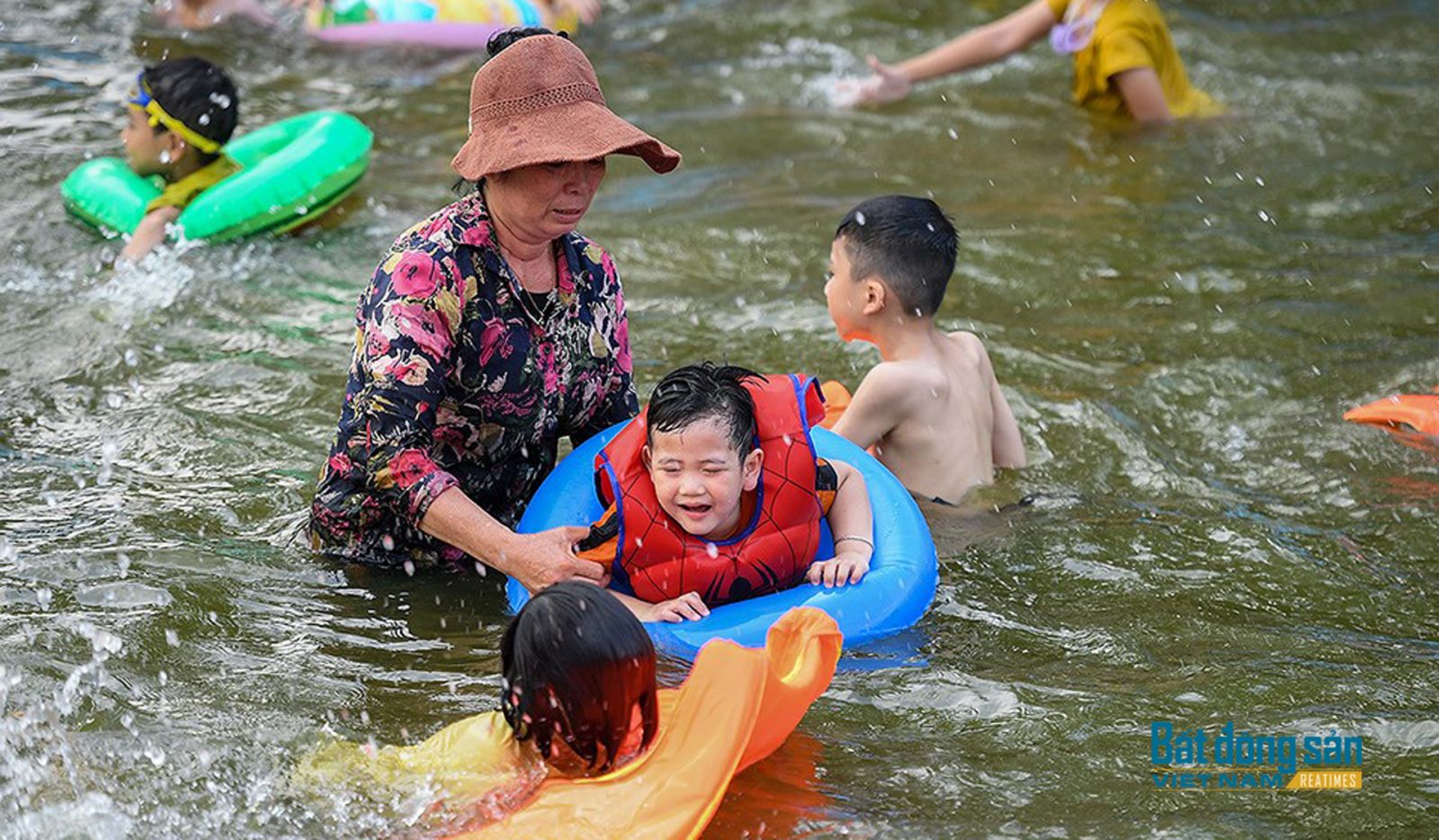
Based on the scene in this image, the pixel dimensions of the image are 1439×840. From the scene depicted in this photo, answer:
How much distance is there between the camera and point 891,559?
448 centimetres

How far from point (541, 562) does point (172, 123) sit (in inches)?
167

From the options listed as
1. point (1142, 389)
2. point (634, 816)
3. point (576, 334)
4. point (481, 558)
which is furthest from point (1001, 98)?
point (634, 816)

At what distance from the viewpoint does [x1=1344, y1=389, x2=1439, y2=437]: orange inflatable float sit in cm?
573

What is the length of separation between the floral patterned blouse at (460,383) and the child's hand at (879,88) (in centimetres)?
452

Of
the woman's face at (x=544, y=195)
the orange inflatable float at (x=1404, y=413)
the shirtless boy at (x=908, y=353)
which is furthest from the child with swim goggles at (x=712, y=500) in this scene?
the orange inflatable float at (x=1404, y=413)

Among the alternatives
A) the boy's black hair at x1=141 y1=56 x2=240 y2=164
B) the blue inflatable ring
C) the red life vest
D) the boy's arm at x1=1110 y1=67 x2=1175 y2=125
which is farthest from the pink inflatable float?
the red life vest

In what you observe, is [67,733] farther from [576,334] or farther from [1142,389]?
[1142,389]

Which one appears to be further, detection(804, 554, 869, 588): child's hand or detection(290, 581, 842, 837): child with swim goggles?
detection(804, 554, 869, 588): child's hand

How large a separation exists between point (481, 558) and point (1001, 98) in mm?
6410

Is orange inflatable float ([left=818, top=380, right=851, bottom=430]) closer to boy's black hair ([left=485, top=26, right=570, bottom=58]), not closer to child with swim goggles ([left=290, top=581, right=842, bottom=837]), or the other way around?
boy's black hair ([left=485, top=26, right=570, bottom=58])

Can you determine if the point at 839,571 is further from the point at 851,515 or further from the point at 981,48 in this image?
the point at 981,48

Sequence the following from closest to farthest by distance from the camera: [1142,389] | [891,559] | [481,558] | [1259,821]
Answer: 1. [1259,821]
2. [481,558]
3. [891,559]
4. [1142,389]

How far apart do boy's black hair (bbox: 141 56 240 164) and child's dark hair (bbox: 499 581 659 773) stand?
465cm

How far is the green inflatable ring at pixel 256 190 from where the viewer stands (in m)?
7.28
